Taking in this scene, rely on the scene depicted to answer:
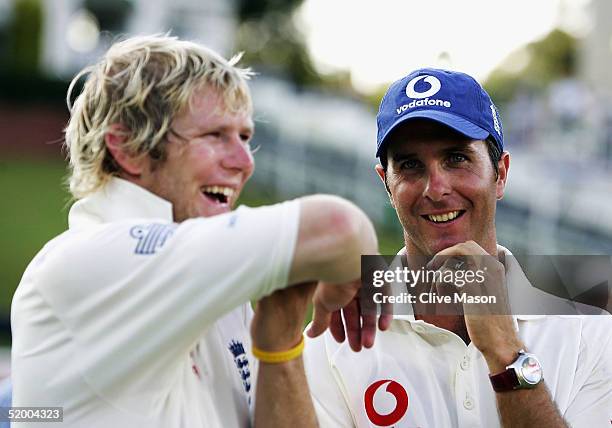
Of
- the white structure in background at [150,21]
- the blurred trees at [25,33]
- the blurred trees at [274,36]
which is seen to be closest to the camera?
the blurred trees at [25,33]

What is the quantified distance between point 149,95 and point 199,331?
73 centimetres

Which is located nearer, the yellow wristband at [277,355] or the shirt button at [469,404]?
the yellow wristband at [277,355]

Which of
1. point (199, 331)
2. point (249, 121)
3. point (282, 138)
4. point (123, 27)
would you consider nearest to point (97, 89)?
point (249, 121)

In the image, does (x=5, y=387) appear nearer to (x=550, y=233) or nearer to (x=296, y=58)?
(x=550, y=233)

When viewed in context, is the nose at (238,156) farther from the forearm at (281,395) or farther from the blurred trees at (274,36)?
the blurred trees at (274,36)

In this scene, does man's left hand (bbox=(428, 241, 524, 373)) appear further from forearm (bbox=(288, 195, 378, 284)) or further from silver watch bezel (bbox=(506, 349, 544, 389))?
forearm (bbox=(288, 195, 378, 284))

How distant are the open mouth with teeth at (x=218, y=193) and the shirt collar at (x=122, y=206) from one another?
0.45 feet

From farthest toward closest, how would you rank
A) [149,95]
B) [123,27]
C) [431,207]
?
[123,27], [431,207], [149,95]

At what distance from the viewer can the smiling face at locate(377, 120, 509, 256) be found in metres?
2.88

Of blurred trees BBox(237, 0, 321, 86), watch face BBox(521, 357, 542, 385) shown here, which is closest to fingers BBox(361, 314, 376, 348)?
watch face BBox(521, 357, 542, 385)

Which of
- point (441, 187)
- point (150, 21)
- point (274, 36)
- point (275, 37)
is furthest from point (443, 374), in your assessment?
point (275, 37)

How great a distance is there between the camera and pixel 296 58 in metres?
36.5

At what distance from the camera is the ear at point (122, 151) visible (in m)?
2.59

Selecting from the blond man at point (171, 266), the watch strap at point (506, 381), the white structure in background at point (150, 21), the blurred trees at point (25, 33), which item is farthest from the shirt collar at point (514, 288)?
the white structure in background at point (150, 21)
